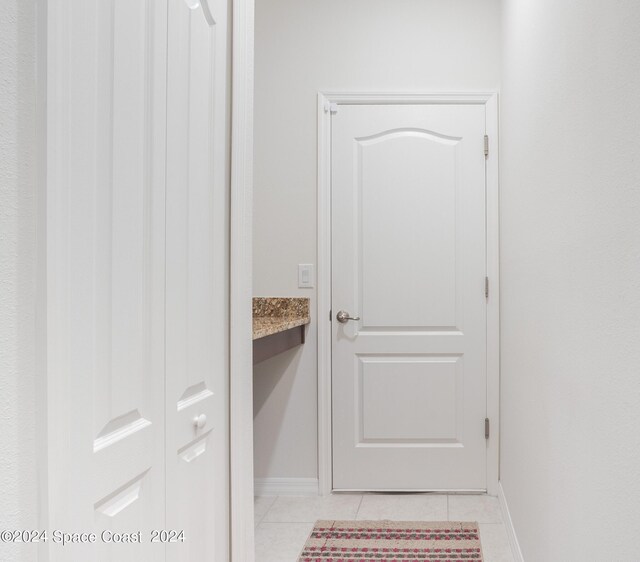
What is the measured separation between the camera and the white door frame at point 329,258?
3.05m

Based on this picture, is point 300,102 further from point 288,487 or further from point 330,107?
point 288,487

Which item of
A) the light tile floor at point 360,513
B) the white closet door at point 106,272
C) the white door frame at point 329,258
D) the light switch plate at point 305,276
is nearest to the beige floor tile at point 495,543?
the light tile floor at point 360,513

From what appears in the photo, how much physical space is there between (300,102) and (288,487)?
6.69 feet

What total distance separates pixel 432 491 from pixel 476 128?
1.90 m

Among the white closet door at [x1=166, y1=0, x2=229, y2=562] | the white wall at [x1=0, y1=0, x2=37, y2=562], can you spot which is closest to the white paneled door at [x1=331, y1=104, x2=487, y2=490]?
the white closet door at [x1=166, y1=0, x2=229, y2=562]

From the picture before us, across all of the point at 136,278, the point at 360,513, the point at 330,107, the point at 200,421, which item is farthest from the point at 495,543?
the point at 330,107

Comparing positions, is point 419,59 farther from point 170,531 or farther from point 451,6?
point 170,531

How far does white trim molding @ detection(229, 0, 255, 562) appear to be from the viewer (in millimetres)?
1677

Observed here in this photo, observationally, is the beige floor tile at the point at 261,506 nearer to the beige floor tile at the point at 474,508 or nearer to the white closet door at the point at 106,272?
the beige floor tile at the point at 474,508

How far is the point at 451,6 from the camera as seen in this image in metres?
3.10

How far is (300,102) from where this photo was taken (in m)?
3.15

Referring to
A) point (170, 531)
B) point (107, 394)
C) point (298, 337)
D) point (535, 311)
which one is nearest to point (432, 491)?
point (298, 337)

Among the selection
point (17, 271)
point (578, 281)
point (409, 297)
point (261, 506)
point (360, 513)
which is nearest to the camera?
point (17, 271)

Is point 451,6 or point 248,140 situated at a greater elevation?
point 451,6
